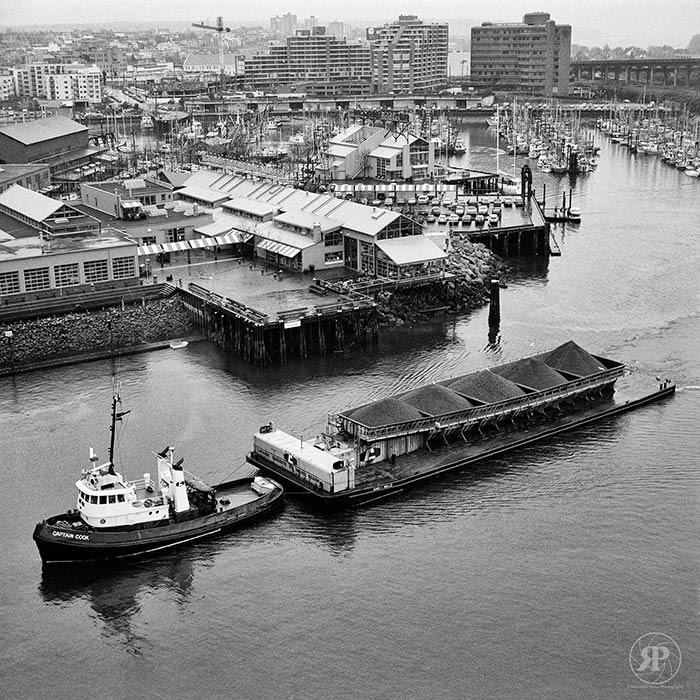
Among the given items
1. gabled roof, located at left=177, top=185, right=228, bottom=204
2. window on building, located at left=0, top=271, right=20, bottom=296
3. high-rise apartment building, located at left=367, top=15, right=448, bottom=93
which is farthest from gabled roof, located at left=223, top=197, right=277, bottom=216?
high-rise apartment building, located at left=367, top=15, right=448, bottom=93

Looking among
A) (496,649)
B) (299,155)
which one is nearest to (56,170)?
(299,155)

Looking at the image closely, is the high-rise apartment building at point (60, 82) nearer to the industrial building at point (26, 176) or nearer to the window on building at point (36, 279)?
the industrial building at point (26, 176)

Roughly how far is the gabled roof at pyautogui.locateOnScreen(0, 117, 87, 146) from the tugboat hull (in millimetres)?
30476

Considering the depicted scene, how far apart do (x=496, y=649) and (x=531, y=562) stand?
1.86 metres

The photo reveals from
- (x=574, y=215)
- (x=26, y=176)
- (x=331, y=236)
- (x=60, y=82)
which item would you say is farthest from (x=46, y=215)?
(x=60, y=82)

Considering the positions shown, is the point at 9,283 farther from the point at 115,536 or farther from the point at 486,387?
the point at 486,387

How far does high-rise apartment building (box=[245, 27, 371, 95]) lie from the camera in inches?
3351

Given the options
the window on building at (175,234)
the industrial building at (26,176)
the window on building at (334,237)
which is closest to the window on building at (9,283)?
the window on building at (175,234)

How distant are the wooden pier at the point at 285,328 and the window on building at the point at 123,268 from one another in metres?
2.09

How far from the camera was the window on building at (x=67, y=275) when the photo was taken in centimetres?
2300

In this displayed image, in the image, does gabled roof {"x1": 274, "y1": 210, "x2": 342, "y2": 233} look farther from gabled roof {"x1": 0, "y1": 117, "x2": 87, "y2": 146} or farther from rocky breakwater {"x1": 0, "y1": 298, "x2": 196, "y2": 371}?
gabled roof {"x1": 0, "y1": 117, "x2": 87, "y2": 146}

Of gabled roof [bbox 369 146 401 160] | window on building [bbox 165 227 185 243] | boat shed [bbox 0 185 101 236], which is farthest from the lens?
gabled roof [bbox 369 146 401 160]

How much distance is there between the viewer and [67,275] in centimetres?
2312

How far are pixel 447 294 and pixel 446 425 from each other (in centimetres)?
844
